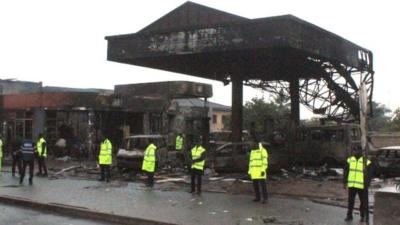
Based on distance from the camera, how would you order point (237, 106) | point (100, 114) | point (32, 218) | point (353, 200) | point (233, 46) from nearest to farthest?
point (353, 200) < point (32, 218) < point (233, 46) < point (237, 106) < point (100, 114)

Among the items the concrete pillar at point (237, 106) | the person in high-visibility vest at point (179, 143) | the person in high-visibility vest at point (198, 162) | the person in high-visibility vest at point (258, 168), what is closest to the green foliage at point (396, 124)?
the concrete pillar at point (237, 106)

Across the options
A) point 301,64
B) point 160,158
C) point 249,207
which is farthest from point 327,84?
point 249,207

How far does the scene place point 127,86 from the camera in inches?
1527

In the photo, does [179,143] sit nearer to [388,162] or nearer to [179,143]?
[179,143]

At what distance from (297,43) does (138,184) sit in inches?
387

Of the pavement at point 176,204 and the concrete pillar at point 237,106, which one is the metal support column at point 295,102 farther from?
the pavement at point 176,204

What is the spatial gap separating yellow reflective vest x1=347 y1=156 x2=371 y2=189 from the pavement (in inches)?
30.0

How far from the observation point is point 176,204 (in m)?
14.2

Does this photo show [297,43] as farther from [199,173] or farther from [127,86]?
[127,86]

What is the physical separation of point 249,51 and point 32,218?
16502 millimetres

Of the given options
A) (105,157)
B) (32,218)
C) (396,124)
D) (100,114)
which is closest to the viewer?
(32,218)

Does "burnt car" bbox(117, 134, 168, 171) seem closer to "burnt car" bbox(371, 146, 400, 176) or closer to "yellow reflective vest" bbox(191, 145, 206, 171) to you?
"yellow reflective vest" bbox(191, 145, 206, 171)

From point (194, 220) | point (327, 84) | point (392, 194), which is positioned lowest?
point (194, 220)

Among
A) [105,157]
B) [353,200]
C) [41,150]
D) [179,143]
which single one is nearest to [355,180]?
[353,200]
